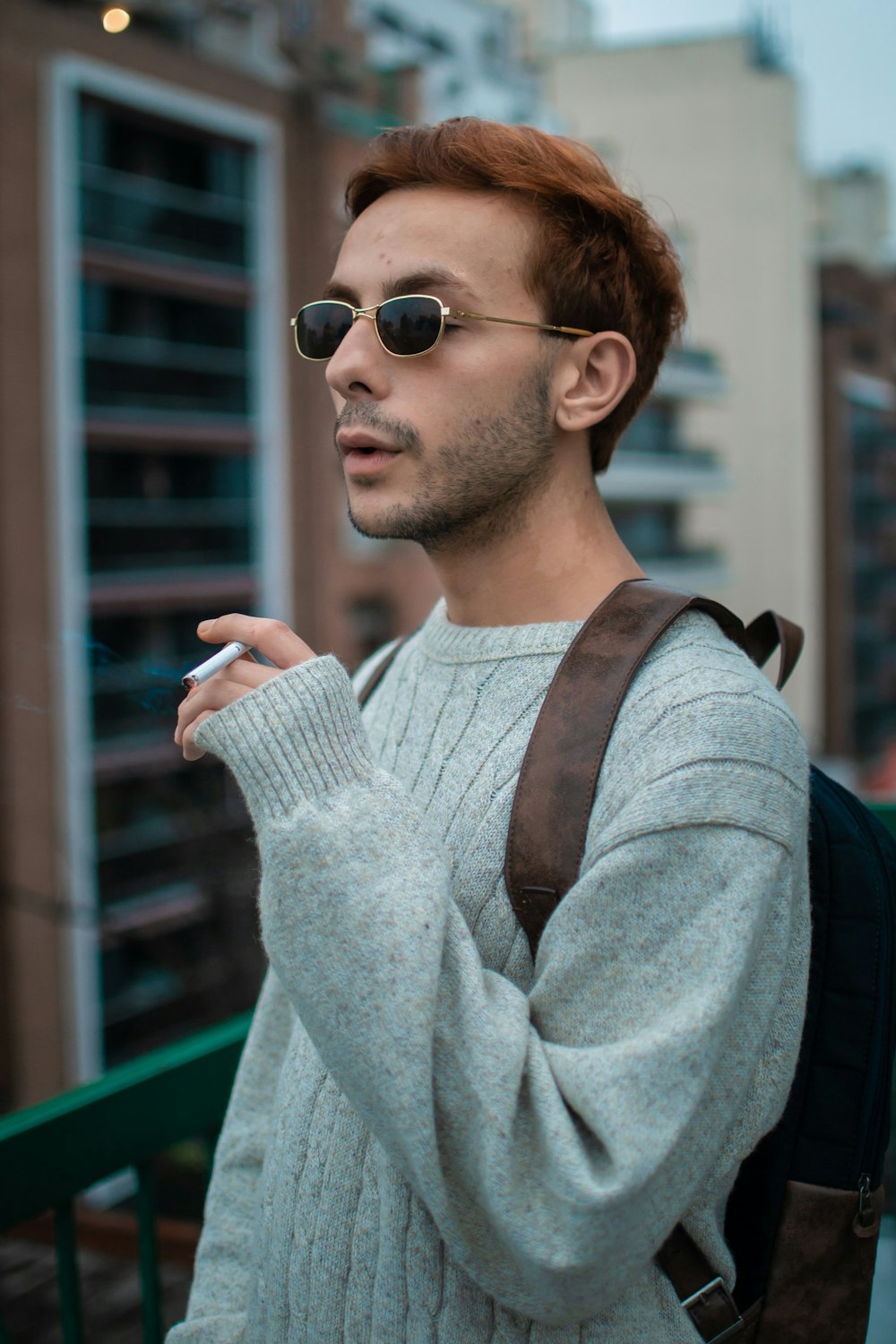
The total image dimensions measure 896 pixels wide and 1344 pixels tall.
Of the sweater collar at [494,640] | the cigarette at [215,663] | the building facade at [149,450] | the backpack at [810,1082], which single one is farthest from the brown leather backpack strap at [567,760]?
the building facade at [149,450]

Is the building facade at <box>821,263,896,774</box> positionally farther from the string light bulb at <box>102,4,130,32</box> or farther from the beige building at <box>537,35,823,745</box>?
the string light bulb at <box>102,4,130,32</box>

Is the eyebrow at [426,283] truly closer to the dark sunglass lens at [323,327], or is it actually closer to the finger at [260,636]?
the dark sunglass lens at [323,327]

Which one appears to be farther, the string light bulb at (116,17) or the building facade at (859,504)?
the building facade at (859,504)

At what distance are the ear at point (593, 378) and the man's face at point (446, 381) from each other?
0.03 metres

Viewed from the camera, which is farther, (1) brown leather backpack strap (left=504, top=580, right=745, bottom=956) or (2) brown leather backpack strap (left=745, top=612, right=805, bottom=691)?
(2) brown leather backpack strap (left=745, top=612, right=805, bottom=691)

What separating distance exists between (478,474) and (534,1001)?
0.62 meters

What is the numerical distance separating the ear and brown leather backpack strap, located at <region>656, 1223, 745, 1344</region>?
96cm

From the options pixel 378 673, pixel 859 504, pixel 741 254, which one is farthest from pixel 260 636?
pixel 859 504

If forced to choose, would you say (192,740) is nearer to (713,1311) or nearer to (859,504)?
(713,1311)

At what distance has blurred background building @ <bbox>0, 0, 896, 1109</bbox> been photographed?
15.4 m

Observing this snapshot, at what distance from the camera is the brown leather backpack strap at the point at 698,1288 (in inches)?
47.1

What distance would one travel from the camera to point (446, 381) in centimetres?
136

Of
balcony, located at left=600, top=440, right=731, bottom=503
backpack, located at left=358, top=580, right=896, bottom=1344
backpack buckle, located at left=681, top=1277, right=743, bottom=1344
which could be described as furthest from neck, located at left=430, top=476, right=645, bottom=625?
balcony, located at left=600, top=440, right=731, bottom=503

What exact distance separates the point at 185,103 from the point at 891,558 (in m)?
28.7
